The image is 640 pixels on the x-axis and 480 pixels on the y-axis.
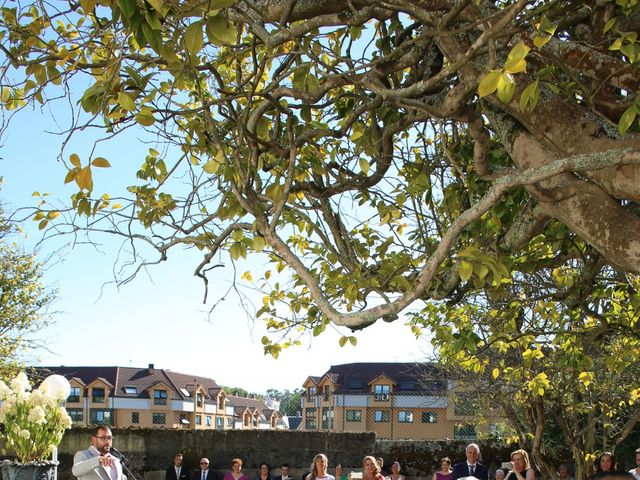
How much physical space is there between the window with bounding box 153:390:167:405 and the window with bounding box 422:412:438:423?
73.0 ft

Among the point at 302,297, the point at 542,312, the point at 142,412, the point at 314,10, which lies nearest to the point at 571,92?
the point at 314,10

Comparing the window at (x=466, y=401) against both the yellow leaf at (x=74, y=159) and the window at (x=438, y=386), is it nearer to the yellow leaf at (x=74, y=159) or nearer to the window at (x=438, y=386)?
the window at (x=438, y=386)

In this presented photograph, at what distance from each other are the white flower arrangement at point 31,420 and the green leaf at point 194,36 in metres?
5.61

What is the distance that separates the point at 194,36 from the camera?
3.02 metres

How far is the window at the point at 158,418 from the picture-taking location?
63281 mm

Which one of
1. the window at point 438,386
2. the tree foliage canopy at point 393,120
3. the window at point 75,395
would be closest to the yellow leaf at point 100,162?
the tree foliage canopy at point 393,120

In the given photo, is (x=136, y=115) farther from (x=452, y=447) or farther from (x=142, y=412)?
(x=142, y=412)

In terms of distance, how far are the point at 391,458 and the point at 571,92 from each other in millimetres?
15674

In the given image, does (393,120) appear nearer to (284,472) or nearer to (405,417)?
(284,472)

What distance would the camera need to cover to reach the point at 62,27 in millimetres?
6156

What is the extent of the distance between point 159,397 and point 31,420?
5718 centimetres

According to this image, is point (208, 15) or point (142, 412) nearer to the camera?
point (208, 15)

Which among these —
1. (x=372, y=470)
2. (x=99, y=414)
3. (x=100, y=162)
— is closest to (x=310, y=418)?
(x=99, y=414)

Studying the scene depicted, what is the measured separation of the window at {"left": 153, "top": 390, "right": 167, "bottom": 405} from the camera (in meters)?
62.6
